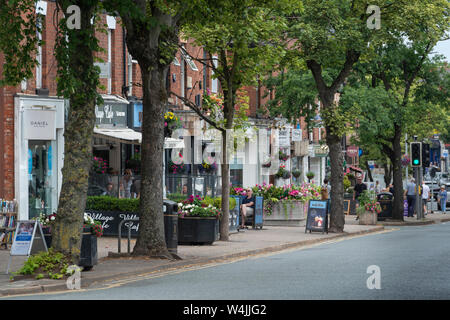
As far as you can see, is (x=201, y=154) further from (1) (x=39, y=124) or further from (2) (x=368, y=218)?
(1) (x=39, y=124)

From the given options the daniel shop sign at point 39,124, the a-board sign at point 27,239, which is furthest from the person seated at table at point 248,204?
the a-board sign at point 27,239

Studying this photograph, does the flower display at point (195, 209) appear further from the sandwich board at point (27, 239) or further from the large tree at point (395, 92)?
the large tree at point (395, 92)

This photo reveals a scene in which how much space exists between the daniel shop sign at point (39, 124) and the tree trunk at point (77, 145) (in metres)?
12.9

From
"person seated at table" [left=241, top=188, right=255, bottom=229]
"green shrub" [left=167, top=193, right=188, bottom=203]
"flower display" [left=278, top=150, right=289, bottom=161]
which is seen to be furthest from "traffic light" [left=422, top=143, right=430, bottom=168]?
"green shrub" [left=167, top=193, right=188, bottom=203]

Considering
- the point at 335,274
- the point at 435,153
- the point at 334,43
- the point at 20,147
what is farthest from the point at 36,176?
the point at 435,153

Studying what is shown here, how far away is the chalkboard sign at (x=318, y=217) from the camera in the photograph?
2931 cm

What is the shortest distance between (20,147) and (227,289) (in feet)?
52.1

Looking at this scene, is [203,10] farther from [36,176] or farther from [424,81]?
[424,81]

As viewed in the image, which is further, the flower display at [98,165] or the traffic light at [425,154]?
the traffic light at [425,154]

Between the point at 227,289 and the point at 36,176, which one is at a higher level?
the point at 36,176

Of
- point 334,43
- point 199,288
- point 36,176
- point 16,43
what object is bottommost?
point 199,288

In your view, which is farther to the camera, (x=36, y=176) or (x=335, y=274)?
(x=36, y=176)

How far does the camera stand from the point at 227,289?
507 inches

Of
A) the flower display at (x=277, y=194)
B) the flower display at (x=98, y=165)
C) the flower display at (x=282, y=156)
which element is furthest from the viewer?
the flower display at (x=282, y=156)
